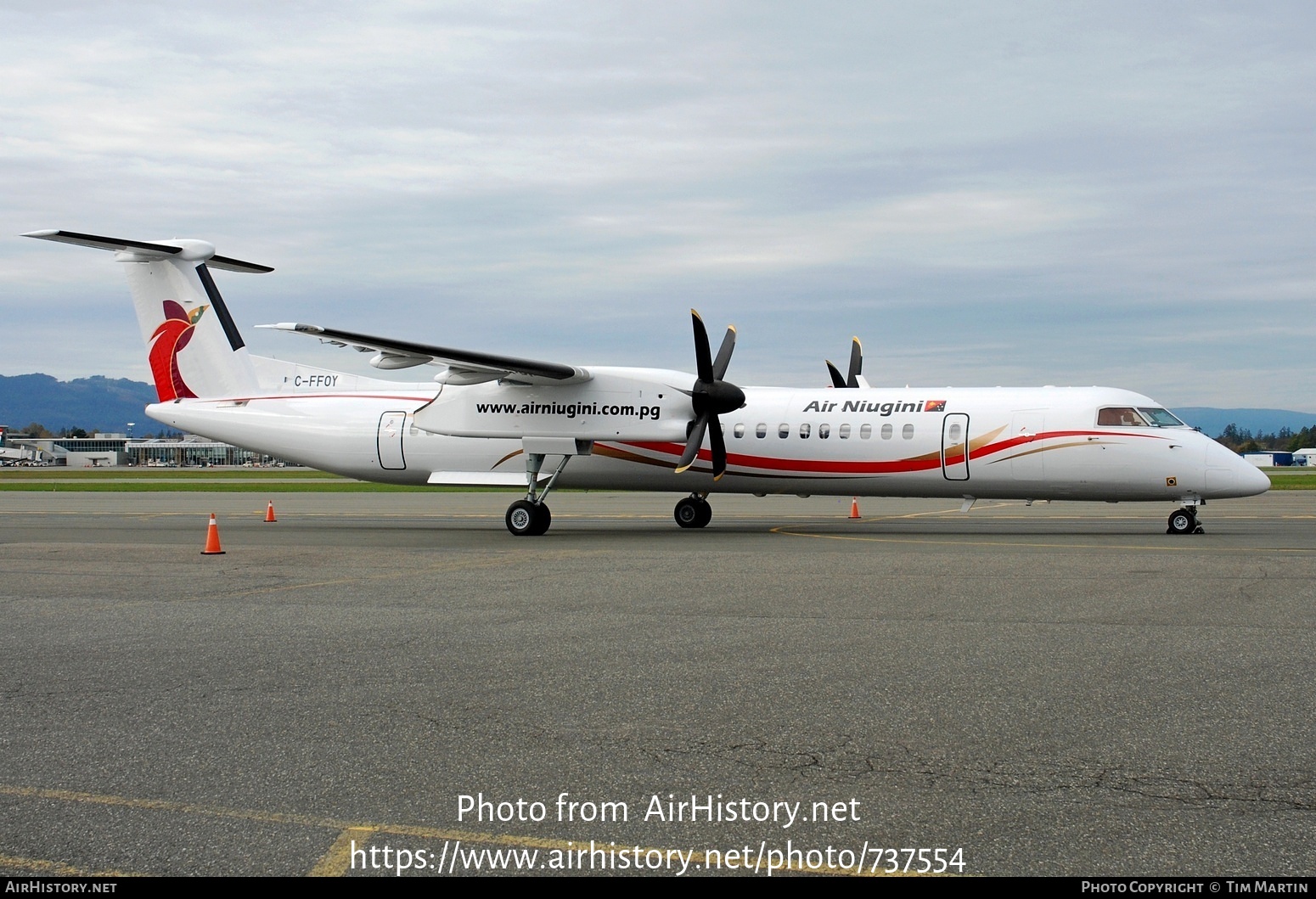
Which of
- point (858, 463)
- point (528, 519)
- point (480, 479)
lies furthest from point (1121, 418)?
point (480, 479)

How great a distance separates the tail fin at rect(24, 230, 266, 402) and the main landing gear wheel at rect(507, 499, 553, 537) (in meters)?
8.12

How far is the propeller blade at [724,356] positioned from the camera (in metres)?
22.3

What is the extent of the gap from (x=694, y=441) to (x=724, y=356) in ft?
8.05

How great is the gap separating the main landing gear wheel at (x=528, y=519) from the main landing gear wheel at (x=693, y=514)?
11.7 ft

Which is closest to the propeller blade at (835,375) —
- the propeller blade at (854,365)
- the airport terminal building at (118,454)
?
the propeller blade at (854,365)

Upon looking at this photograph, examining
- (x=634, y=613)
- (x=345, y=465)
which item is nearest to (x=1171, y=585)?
(x=634, y=613)

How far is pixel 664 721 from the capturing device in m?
6.55

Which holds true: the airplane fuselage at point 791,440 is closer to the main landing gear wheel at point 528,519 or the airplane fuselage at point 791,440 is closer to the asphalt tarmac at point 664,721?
the main landing gear wheel at point 528,519

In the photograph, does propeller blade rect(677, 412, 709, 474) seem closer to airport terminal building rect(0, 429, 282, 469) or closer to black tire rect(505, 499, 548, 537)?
black tire rect(505, 499, 548, 537)

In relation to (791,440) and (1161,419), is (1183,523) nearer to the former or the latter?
(1161,419)

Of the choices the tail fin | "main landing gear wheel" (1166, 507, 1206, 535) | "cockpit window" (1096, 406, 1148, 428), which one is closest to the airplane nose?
"main landing gear wheel" (1166, 507, 1206, 535)

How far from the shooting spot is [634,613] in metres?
10.8

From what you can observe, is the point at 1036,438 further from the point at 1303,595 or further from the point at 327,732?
the point at 327,732

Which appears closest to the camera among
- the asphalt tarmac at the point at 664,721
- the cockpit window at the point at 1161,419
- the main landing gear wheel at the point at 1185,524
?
the asphalt tarmac at the point at 664,721
